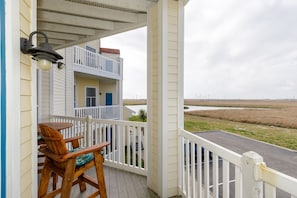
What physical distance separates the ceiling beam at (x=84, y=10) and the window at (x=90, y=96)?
22.6ft

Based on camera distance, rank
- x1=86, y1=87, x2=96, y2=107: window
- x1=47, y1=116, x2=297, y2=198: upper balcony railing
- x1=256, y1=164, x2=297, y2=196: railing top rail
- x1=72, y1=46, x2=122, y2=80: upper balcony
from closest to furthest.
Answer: x1=256, y1=164, x2=297, y2=196: railing top rail → x1=47, y1=116, x2=297, y2=198: upper balcony railing → x1=72, y1=46, x2=122, y2=80: upper balcony → x1=86, y1=87, x2=96, y2=107: window

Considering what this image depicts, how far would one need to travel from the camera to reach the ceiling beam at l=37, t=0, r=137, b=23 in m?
2.57

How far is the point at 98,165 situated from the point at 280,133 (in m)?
2.04

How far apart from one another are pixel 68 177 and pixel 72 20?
250 cm

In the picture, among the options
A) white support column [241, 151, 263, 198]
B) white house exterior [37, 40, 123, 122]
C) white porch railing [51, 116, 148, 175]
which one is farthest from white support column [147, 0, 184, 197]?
white house exterior [37, 40, 123, 122]

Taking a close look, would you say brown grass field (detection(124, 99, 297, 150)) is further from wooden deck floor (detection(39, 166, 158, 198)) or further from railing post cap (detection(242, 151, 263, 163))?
wooden deck floor (detection(39, 166, 158, 198))

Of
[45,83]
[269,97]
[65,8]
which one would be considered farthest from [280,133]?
[45,83]

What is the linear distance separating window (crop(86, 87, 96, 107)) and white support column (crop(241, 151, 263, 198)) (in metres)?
8.89

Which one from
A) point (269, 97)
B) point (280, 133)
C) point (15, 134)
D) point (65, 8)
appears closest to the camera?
point (15, 134)

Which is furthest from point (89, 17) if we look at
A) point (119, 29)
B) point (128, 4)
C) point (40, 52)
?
point (40, 52)

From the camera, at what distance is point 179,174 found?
240 cm

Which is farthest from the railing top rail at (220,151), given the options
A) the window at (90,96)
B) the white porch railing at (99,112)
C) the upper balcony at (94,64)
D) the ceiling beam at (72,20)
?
the window at (90,96)

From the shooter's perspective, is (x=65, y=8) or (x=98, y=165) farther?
(x=65, y=8)

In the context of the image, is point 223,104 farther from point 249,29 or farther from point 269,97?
point 249,29
